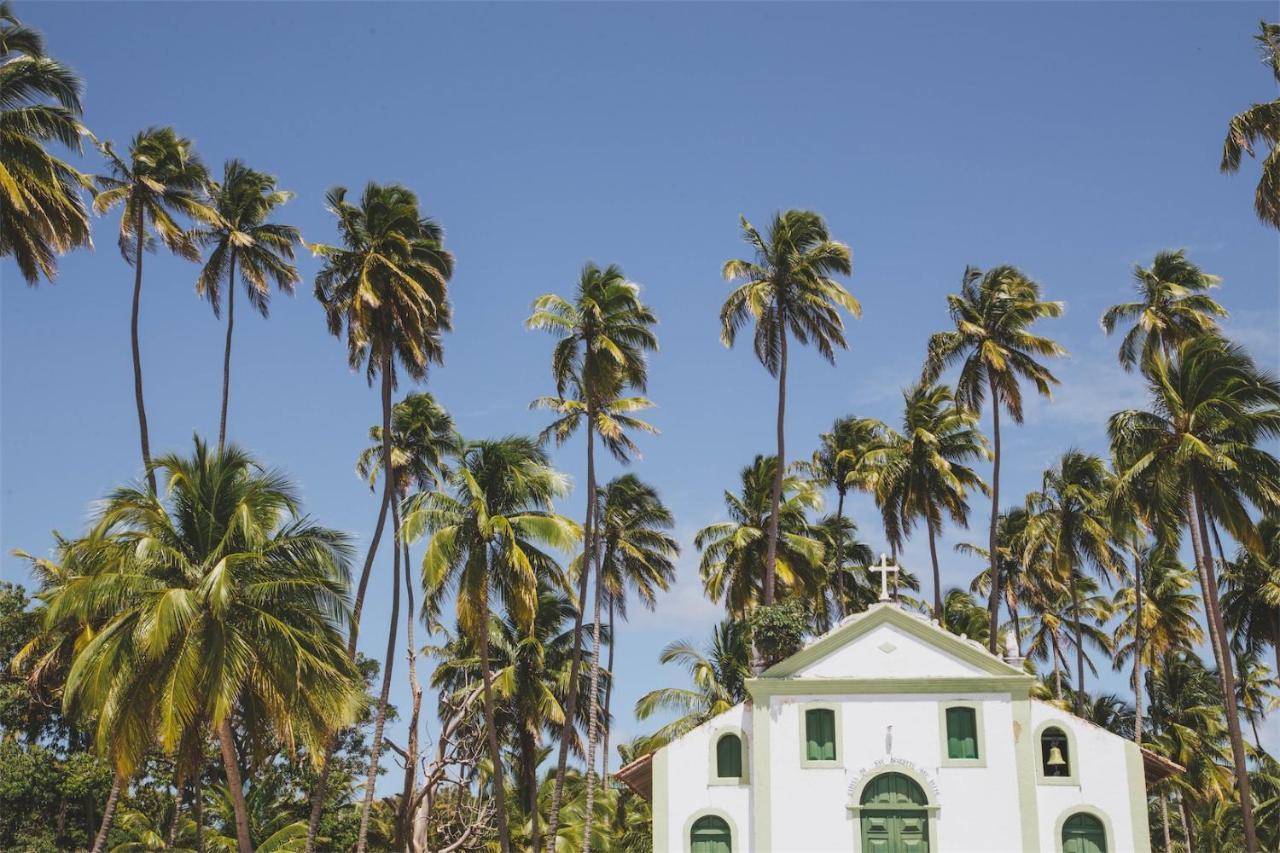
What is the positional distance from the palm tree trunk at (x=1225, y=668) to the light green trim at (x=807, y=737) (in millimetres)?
11034

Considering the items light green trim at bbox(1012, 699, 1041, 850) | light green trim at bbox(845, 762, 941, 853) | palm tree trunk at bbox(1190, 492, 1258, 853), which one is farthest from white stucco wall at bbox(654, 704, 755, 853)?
palm tree trunk at bbox(1190, 492, 1258, 853)

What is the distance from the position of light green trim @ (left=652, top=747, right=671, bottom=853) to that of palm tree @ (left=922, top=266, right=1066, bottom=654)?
17.6 metres

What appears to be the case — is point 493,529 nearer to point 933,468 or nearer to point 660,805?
point 660,805

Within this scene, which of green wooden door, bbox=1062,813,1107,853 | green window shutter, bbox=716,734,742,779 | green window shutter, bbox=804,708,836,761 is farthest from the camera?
green window shutter, bbox=716,734,742,779

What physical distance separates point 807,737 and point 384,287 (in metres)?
19.7

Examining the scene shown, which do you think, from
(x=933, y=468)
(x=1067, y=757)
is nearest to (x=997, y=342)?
(x=933, y=468)

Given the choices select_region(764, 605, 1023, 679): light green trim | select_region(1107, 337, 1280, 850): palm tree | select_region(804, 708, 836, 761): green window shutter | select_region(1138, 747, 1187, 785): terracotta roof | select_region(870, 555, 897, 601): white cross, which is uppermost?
select_region(1107, 337, 1280, 850): palm tree

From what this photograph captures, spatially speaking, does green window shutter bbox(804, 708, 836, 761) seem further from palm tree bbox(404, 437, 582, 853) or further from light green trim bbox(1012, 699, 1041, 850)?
palm tree bbox(404, 437, 582, 853)

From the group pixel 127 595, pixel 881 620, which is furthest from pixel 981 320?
pixel 127 595

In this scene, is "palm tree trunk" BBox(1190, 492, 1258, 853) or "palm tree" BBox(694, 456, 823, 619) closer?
"palm tree trunk" BBox(1190, 492, 1258, 853)

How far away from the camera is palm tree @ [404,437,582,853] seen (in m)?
35.9

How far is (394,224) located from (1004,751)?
24859 mm

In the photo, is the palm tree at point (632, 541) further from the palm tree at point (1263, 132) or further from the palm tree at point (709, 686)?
the palm tree at point (1263, 132)

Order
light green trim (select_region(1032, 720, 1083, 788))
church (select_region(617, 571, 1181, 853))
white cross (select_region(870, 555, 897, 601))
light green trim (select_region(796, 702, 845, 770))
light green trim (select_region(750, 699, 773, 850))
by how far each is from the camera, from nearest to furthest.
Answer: church (select_region(617, 571, 1181, 853)) → light green trim (select_region(1032, 720, 1083, 788)) → light green trim (select_region(750, 699, 773, 850)) → light green trim (select_region(796, 702, 845, 770)) → white cross (select_region(870, 555, 897, 601))
